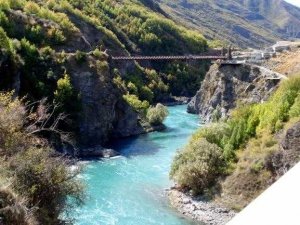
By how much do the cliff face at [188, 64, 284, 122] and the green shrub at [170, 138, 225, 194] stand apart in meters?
22.0

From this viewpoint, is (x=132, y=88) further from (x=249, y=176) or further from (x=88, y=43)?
(x=249, y=176)

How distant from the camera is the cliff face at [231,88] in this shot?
193 ft

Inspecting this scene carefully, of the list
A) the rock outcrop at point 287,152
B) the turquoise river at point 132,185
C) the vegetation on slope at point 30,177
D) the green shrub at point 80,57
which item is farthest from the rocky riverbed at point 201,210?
the green shrub at point 80,57

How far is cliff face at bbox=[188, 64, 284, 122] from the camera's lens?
5878cm

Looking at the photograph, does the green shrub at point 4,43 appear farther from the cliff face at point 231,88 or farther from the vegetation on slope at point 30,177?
the cliff face at point 231,88

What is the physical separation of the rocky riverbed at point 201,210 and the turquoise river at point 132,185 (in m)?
0.71

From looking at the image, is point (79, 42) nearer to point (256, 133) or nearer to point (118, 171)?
point (118, 171)

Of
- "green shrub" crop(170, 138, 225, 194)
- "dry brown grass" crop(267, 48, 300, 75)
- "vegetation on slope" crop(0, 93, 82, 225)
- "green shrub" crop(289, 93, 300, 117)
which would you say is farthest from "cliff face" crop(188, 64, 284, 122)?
"vegetation on slope" crop(0, 93, 82, 225)

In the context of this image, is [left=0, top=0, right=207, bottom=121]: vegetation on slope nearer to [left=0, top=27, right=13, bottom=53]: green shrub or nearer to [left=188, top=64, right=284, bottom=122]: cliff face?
[left=0, top=27, right=13, bottom=53]: green shrub

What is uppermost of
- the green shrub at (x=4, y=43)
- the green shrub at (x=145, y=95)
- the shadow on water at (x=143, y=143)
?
the green shrub at (x=4, y=43)

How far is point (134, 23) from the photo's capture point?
4488 inches

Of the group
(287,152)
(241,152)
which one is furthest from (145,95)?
(287,152)

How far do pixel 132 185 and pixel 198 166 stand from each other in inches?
200

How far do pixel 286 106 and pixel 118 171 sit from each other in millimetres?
14368
